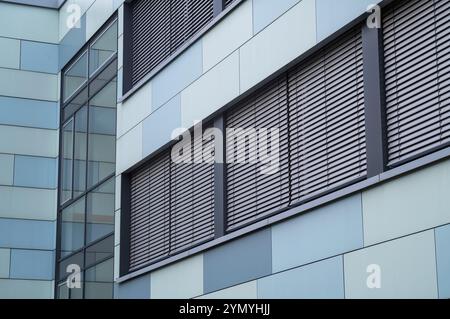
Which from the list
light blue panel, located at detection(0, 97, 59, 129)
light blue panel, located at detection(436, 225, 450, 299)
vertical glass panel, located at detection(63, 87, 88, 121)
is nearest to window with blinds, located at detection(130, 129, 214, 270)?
vertical glass panel, located at detection(63, 87, 88, 121)

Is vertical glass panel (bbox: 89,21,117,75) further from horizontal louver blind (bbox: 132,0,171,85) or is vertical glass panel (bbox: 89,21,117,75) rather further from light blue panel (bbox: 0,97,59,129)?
light blue panel (bbox: 0,97,59,129)

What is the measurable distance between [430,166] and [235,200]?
513 centimetres

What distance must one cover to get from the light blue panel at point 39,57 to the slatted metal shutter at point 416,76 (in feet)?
46.5

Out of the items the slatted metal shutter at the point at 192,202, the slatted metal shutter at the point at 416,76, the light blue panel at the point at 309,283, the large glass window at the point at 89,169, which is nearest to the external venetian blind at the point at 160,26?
the large glass window at the point at 89,169

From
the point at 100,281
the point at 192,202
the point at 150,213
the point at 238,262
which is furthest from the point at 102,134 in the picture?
the point at 238,262

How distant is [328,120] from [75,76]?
11756 millimetres

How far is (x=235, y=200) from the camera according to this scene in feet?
51.1

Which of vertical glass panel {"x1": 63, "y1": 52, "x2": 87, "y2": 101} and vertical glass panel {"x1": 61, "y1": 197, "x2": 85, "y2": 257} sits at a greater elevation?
vertical glass panel {"x1": 63, "y1": 52, "x2": 87, "y2": 101}

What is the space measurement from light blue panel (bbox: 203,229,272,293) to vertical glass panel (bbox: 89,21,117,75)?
22.5ft

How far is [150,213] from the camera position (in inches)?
732

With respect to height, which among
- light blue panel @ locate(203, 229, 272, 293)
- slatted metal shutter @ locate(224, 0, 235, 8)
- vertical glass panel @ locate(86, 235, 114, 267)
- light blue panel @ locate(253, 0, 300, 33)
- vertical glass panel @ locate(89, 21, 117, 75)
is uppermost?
vertical glass panel @ locate(89, 21, 117, 75)

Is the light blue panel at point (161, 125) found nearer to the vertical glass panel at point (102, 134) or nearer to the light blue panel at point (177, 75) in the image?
the light blue panel at point (177, 75)

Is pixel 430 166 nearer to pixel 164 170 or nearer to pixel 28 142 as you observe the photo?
pixel 164 170

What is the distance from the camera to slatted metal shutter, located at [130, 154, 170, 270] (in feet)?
59.2
